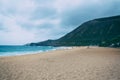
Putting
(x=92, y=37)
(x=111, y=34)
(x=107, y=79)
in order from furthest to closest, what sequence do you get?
(x=92, y=37)
(x=111, y=34)
(x=107, y=79)

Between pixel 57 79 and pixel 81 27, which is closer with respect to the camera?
pixel 57 79

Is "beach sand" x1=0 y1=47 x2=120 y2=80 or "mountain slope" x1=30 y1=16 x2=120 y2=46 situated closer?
"beach sand" x1=0 y1=47 x2=120 y2=80

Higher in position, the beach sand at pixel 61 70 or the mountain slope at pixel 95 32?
the mountain slope at pixel 95 32

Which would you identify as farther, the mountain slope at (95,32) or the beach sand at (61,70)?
the mountain slope at (95,32)

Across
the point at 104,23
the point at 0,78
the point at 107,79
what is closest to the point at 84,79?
the point at 107,79

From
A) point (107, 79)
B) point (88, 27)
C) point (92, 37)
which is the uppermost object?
point (88, 27)

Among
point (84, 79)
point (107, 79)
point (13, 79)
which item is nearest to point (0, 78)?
point (13, 79)

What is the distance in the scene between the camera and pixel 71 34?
190250 mm

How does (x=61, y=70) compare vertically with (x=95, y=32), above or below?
below

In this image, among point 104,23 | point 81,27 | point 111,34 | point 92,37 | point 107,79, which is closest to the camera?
point 107,79

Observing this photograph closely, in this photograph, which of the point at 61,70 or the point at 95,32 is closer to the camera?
the point at 61,70

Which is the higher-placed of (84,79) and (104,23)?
(104,23)

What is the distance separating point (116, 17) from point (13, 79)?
180 metres

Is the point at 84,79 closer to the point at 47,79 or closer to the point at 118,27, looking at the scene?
the point at 47,79
